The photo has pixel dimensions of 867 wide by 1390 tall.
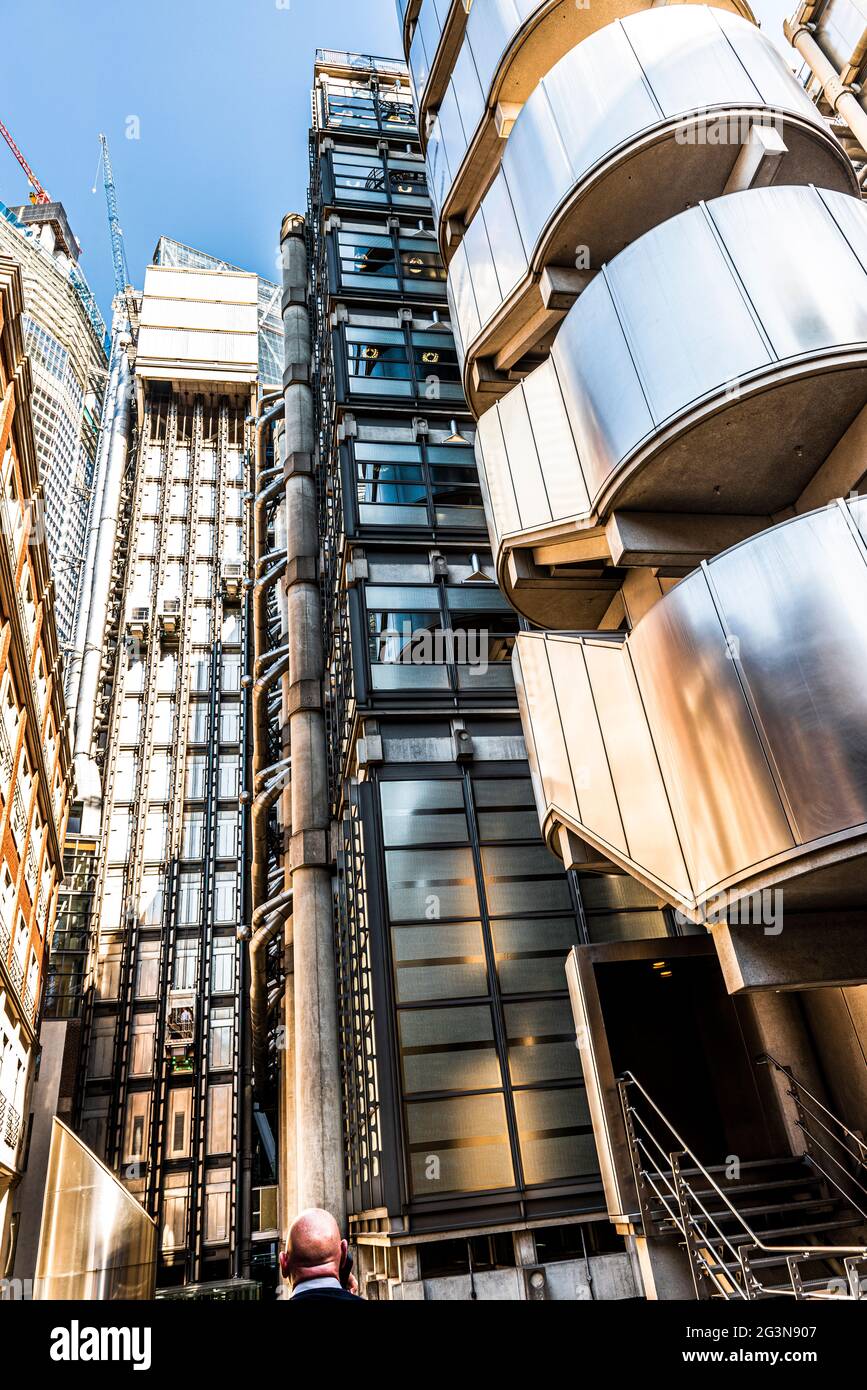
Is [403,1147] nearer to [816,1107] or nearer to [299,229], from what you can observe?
[816,1107]

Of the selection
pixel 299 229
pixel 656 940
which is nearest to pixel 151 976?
pixel 299 229

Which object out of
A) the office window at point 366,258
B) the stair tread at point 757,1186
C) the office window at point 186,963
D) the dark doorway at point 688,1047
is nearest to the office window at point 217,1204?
the office window at point 186,963

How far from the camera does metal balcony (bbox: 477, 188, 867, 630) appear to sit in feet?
34.0

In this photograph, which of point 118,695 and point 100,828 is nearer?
point 100,828

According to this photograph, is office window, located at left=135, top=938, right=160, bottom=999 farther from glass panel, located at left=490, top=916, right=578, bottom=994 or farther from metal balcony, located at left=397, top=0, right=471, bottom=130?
metal balcony, located at left=397, top=0, right=471, bottom=130

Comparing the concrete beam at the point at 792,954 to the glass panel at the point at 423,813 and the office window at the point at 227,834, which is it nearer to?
the glass panel at the point at 423,813

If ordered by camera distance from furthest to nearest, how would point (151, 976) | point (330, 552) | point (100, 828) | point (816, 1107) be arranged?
point (100, 828), point (151, 976), point (330, 552), point (816, 1107)

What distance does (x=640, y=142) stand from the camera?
12633 mm

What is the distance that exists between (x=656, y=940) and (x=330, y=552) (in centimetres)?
1693

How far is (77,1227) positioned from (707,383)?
19.2 m

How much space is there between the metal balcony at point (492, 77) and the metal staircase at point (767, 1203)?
17.1 metres

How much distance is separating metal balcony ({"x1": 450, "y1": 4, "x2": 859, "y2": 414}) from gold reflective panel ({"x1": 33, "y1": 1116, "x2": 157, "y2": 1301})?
60.8 ft

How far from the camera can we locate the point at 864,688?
8375mm

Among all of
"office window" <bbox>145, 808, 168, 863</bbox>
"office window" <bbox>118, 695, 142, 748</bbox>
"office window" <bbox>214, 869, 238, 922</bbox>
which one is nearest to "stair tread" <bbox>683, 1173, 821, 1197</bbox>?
"office window" <bbox>214, 869, 238, 922</bbox>
